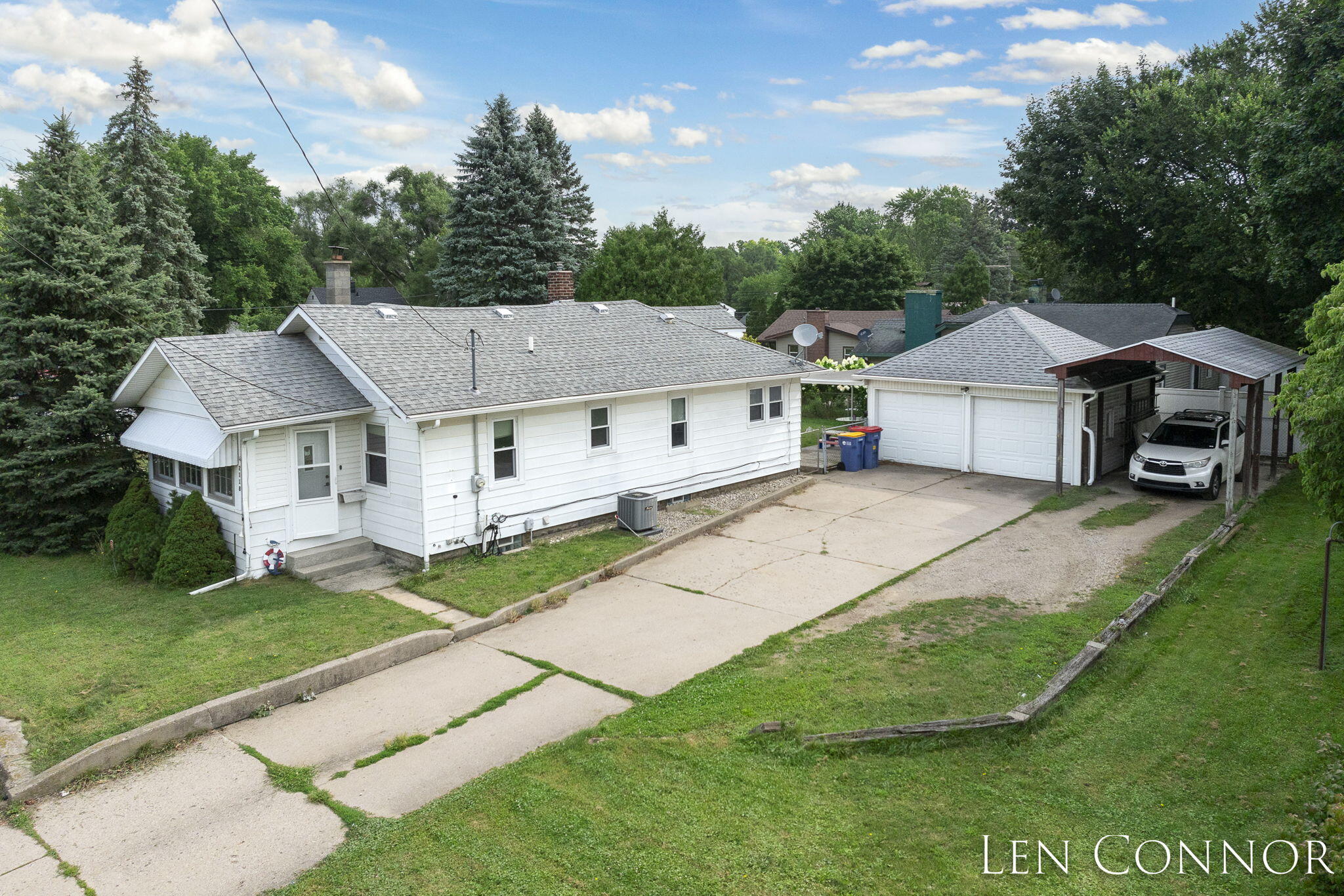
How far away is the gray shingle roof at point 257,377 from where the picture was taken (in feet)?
46.7

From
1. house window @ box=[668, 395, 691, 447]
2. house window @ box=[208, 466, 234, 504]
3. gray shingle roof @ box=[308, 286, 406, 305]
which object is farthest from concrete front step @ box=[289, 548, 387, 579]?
gray shingle roof @ box=[308, 286, 406, 305]

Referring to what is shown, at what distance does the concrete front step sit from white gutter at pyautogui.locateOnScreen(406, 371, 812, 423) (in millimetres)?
2869

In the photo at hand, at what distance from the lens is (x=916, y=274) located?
64.6 meters

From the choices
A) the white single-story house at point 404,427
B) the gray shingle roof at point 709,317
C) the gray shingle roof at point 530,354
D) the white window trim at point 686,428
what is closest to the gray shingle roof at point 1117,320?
the gray shingle roof at point 709,317

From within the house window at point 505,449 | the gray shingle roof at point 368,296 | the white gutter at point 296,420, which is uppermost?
the gray shingle roof at point 368,296

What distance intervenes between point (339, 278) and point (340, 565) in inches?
314

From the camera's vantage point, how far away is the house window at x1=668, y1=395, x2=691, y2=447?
1912 cm

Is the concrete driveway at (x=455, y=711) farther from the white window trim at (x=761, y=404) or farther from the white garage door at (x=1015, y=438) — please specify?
the white garage door at (x=1015, y=438)

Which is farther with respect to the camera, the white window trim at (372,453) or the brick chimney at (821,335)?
the brick chimney at (821,335)

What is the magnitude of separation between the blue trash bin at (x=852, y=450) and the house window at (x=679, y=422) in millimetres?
5481

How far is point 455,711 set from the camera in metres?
9.88

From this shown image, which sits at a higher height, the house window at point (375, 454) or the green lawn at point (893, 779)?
the house window at point (375, 454)

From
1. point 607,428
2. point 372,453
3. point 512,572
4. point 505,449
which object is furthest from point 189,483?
point 607,428

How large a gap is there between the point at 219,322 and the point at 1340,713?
62.1m
